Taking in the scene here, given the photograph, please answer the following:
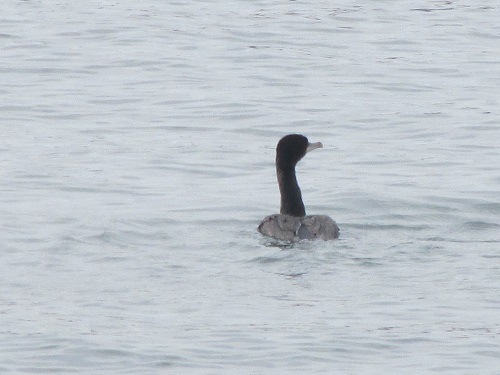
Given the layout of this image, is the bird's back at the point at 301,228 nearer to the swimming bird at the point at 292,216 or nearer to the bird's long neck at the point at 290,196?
the swimming bird at the point at 292,216

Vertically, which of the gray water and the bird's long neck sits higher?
the bird's long neck

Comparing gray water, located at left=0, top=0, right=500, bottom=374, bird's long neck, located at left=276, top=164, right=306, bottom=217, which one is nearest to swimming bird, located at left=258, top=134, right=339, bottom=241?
bird's long neck, located at left=276, top=164, right=306, bottom=217

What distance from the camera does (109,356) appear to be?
10.1m

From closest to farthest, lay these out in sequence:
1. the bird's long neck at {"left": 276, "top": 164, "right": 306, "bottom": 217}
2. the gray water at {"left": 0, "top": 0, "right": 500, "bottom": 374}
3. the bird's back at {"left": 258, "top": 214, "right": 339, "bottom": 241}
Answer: the gray water at {"left": 0, "top": 0, "right": 500, "bottom": 374} → the bird's back at {"left": 258, "top": 214, "right": 339, "bottom": 241} → the bird's long neck at {"left": 276, "top": 164, "right": 306, "bottom": 217}

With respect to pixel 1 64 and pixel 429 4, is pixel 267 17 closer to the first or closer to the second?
pixel 429 4

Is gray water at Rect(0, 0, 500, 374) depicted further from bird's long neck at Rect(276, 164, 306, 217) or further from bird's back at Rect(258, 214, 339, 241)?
bird's long neck at Rect(276, 164, 306, 217)

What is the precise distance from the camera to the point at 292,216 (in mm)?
14070

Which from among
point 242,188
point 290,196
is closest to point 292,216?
point 290,196

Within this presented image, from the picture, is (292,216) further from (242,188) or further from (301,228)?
(242,188)

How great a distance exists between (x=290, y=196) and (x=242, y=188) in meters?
2.08

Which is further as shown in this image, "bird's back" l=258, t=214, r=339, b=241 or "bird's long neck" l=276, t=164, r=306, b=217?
"bird's long neck" l=276, t=164, r=306, b=217

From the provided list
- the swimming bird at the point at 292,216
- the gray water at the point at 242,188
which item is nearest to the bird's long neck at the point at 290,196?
the swimming bird at the point at 292,216

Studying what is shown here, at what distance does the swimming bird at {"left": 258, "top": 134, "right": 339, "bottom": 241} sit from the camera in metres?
13.6

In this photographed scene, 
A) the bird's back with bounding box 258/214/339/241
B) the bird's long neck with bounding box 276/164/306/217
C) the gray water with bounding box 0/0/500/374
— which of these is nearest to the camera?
the gray water with bounding box 0/0/500/374
